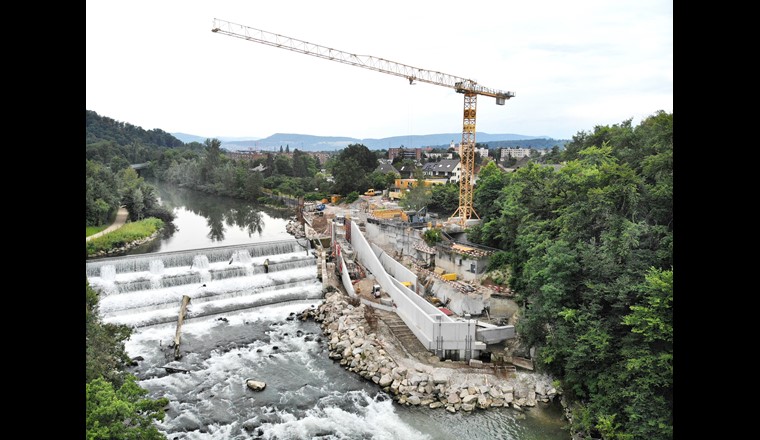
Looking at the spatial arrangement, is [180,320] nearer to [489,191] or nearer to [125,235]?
[125,235]

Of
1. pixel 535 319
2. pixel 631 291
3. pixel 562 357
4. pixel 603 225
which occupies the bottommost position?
pixel 562 357

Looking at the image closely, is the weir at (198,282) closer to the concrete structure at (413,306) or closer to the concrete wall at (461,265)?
the concrete structure at (413,306)

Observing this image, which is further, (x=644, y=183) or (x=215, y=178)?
(x=215, y=178)

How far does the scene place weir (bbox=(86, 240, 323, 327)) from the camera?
17.6 metres

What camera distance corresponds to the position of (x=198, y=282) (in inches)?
787

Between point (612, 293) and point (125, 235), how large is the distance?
26.9 meters

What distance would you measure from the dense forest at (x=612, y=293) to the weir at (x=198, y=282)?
1041 centimetres

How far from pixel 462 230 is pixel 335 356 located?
10318 millimetres

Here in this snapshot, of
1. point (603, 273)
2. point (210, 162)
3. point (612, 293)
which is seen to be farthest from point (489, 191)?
point (210, 162)

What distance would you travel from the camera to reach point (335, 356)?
49.1 ft

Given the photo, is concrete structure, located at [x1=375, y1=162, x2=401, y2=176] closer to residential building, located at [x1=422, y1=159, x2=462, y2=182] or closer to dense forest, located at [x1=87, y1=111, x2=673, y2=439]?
residential building, located at [x1=422, y1=159, x2=462, y2=182]
